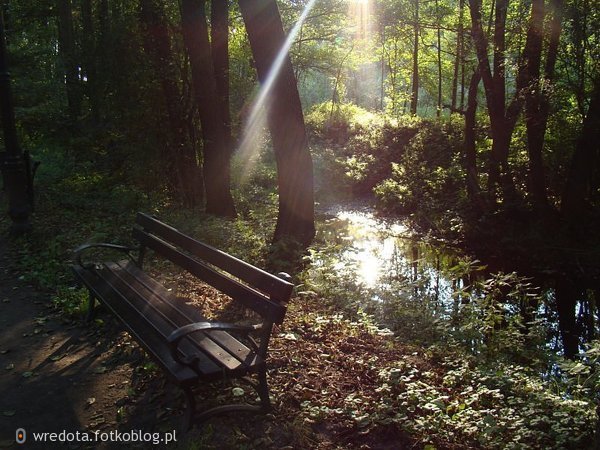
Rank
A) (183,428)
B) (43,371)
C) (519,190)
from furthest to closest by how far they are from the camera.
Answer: (519,190) → (43,371) → (183,428)

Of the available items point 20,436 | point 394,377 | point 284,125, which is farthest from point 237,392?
point 284,125

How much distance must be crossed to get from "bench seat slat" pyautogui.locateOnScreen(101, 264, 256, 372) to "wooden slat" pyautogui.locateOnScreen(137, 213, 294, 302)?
51 centimetres

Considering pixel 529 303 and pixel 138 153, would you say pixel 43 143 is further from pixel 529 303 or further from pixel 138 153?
pixel 529 303

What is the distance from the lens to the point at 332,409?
3.96m

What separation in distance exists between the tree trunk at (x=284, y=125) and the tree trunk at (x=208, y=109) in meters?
2.96

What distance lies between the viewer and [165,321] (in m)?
4.38

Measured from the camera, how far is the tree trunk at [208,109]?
10586 millimetres

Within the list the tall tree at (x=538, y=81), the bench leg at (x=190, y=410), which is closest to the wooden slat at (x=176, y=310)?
the bench leg at (x=190, y=410)

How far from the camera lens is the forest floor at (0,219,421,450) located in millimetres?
3627

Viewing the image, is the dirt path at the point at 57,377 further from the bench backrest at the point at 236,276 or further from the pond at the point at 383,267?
the pond at the point at 383,267

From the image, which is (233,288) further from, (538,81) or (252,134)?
(252,134)

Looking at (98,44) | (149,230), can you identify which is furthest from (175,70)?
(149,230)

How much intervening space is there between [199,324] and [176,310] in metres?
1.25

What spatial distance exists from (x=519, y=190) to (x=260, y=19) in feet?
29.2
